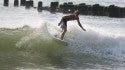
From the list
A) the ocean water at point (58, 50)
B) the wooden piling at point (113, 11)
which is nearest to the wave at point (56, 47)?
the ocean water at point (58, 50)

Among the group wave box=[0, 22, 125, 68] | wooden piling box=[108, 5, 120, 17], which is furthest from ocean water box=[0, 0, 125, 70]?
wooden piling box=[108, 5, 120, 17]

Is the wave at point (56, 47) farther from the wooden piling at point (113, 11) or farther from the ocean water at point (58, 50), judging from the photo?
the wooden piling at point (113, 11)

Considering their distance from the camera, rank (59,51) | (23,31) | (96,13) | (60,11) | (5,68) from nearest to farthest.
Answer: (5,68)
(59,51)
(23,31)
(96,13)
(60,11)

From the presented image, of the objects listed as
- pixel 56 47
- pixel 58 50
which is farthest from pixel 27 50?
pixel 58 50

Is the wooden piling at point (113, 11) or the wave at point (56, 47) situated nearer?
the wave at point (56, 47)

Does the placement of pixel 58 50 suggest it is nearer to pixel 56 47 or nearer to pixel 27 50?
pixel 56 47

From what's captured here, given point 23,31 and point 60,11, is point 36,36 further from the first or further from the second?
point 60,11

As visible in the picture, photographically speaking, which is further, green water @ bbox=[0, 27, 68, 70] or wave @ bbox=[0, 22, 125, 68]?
wave @ bbox=[0, 22, 125, 68]

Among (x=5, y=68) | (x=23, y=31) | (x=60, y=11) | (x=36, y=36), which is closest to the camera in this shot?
(x=5, y=68)

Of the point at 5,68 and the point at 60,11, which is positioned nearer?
the point at 5,68

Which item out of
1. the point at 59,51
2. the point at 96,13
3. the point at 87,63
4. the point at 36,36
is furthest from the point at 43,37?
the point at 96,13

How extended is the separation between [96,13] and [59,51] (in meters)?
22.7

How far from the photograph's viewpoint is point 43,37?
19.5 meters

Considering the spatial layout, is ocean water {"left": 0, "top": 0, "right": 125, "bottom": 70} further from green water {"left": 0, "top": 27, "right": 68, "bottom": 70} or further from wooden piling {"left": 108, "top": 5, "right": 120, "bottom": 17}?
wooden piling {"left": 108, "top": 5, "right": 120, "bottom": 17}
